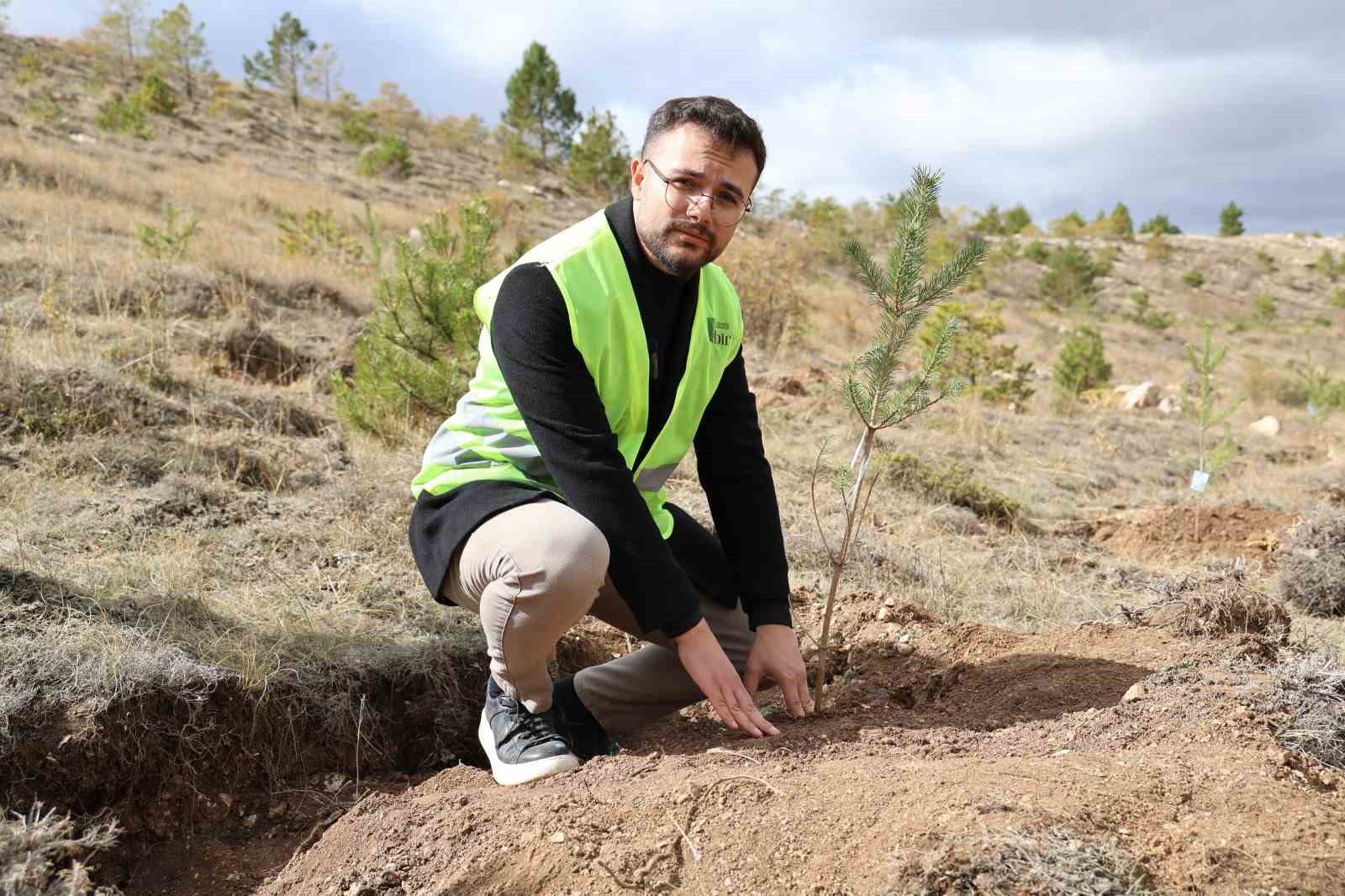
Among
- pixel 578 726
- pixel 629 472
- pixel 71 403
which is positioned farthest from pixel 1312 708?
pixel 71 403

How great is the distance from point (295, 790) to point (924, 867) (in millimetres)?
1633

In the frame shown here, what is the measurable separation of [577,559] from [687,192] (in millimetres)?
842

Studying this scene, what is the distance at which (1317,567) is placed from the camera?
147 inches

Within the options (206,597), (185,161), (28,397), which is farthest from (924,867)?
(185,161)

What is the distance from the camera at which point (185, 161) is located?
1402 centimetres

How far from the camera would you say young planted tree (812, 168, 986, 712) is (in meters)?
2.18

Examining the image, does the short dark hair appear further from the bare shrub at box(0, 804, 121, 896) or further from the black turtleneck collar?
the bare shrub at box(0, 804, 121, 896)

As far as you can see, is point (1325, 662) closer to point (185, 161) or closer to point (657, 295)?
point (657, 295)

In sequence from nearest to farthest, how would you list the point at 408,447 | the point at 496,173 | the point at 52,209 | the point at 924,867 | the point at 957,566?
the point at 924,867, the point at 957,566, the point at 408,447, the point at 52,209, the point at 496,173

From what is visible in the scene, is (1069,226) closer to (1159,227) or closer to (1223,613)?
(1159,227)

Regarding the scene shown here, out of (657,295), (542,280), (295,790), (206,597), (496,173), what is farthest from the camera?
(496,173)

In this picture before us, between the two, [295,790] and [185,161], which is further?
[185,161]

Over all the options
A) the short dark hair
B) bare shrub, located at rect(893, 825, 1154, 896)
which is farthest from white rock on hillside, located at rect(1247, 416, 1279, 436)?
bare shrub, located at rect(893, 825, 1154, 896)

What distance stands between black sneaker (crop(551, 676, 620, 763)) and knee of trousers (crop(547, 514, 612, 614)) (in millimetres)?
482
